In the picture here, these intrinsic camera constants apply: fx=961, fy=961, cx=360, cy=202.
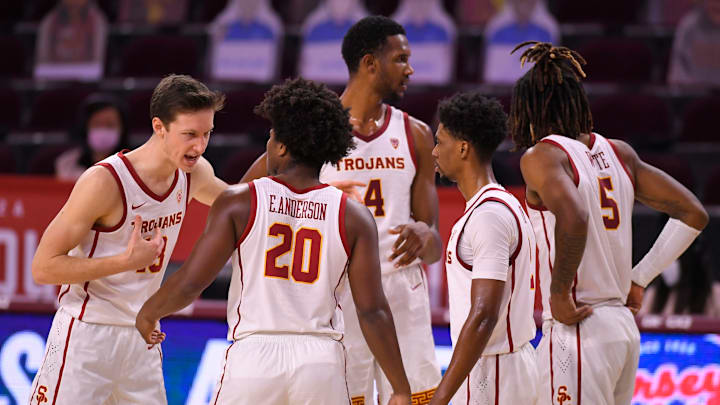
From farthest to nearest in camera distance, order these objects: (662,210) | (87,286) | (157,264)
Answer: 1. (662,210)
2. (157,264)
3. (87,286)

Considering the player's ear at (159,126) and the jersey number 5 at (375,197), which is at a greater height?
the player's ear at (159,126)

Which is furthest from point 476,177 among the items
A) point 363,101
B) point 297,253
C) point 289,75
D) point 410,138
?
point 289,75

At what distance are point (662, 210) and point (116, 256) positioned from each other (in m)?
2.51

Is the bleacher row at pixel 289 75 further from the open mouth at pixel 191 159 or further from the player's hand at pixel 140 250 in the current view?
the player's hand at pixel 140 250

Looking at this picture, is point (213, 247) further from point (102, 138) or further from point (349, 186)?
point (102, 138)

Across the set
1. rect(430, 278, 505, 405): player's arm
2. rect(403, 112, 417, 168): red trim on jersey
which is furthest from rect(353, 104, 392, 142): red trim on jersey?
rect(430, 278, 505, 405): player's arm

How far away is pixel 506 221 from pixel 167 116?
1.52 metres

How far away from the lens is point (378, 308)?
3.73m

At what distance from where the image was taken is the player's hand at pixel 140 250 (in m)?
3.94

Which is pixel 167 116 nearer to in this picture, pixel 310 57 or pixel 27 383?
pixel 27 383

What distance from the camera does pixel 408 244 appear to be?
195 inches

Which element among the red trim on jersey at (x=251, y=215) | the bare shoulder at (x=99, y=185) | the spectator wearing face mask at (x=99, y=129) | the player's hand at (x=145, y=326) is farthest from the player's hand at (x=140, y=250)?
the spectator wearing face mask at (x=99, y=129)

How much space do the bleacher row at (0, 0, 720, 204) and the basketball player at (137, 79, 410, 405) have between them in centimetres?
446

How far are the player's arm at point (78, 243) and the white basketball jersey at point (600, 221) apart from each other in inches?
69.2
